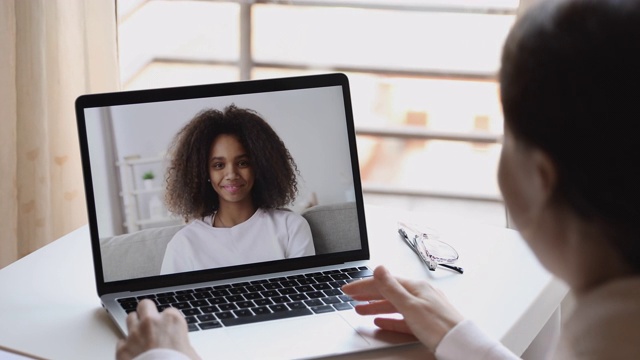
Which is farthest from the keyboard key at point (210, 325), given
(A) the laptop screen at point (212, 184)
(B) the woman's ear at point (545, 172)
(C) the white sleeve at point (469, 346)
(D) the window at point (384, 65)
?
(D) the window at point (384, 65)

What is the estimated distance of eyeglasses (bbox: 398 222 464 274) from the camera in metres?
1.27

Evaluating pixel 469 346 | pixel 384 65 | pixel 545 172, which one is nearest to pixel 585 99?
pixel 545 172

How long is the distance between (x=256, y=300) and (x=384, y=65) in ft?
5.82

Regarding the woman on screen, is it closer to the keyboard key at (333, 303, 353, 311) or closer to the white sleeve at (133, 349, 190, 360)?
the keyboard key at (333, 303, 353, 311)

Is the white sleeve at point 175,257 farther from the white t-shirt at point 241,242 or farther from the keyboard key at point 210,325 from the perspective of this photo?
the keyboard key at point 210,325

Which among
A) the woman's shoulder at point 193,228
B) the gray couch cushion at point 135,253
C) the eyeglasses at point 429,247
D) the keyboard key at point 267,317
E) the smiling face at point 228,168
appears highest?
the smiling face at point 228,168

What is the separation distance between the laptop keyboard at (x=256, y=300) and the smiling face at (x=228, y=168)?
123mm

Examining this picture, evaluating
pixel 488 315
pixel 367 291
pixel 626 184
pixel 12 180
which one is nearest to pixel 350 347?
pixel 367 291

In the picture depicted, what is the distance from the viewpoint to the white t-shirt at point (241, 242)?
1.18 metres

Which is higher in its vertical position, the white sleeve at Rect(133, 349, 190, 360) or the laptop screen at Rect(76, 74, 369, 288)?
the laptop screen at Rect(76, 74, 369, 288)

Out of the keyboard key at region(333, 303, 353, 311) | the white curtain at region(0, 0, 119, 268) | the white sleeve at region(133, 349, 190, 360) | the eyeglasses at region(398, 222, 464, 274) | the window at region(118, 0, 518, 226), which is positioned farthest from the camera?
the window at region(118, 0, 518, 226)

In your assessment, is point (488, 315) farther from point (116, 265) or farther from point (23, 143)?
point (23, 143)

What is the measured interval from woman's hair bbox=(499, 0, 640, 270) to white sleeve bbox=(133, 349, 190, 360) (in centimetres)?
43

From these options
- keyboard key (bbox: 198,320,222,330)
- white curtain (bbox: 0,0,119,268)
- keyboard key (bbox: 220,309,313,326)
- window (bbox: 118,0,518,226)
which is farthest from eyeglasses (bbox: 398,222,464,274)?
window (bbox: 118,0,518,226)
